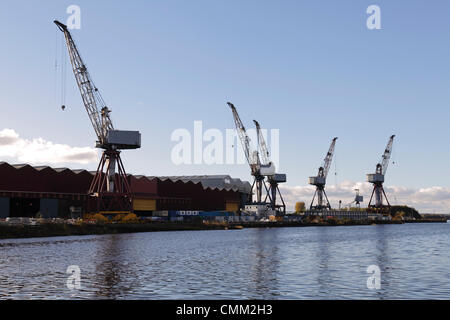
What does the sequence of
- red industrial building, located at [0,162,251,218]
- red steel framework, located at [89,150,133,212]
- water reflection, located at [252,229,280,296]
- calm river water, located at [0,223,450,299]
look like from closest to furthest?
calm river water, located at [0,223,450,299], water reflection, located at [252,229,280,296], red industrial building, located at [0,162,251,218], red steel framework, located at [89,150,133,212]

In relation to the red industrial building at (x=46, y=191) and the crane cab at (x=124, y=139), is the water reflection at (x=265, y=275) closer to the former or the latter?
the red industrial building at (x=46, y=191)

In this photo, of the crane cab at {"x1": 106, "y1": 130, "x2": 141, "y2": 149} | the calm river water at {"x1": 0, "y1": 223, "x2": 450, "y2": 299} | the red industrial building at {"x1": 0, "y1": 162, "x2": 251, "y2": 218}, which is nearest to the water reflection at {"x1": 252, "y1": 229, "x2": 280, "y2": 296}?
the calm river water at {"x1": 0, "y1": 223, "x2": 450, "y2": 299}

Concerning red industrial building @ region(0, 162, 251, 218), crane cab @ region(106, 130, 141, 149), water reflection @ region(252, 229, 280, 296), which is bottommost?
water reflection @ region(252, 229, 280, 296)

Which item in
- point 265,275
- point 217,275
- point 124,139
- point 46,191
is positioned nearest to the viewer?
point 217,275

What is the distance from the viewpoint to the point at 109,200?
164250 millimetres

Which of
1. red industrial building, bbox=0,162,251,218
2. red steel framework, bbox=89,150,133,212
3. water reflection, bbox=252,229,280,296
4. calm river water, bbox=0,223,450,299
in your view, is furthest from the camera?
red steel framework, bbox=89,150,133,212

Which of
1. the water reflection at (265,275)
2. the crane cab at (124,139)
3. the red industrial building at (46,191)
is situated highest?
the crane cab at (124,139)

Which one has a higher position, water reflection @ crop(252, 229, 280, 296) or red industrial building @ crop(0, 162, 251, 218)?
red industrial building @ crop(0, 162, 251, 218)

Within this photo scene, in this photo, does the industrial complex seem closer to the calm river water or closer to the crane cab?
the crane cab

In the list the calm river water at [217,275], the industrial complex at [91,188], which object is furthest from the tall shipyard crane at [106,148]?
the calm river water at [217,275]

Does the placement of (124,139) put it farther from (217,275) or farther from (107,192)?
(217,275)

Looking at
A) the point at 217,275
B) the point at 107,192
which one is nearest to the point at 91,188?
the point at 107,192

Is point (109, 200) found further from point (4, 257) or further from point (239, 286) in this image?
point (239, 286)
